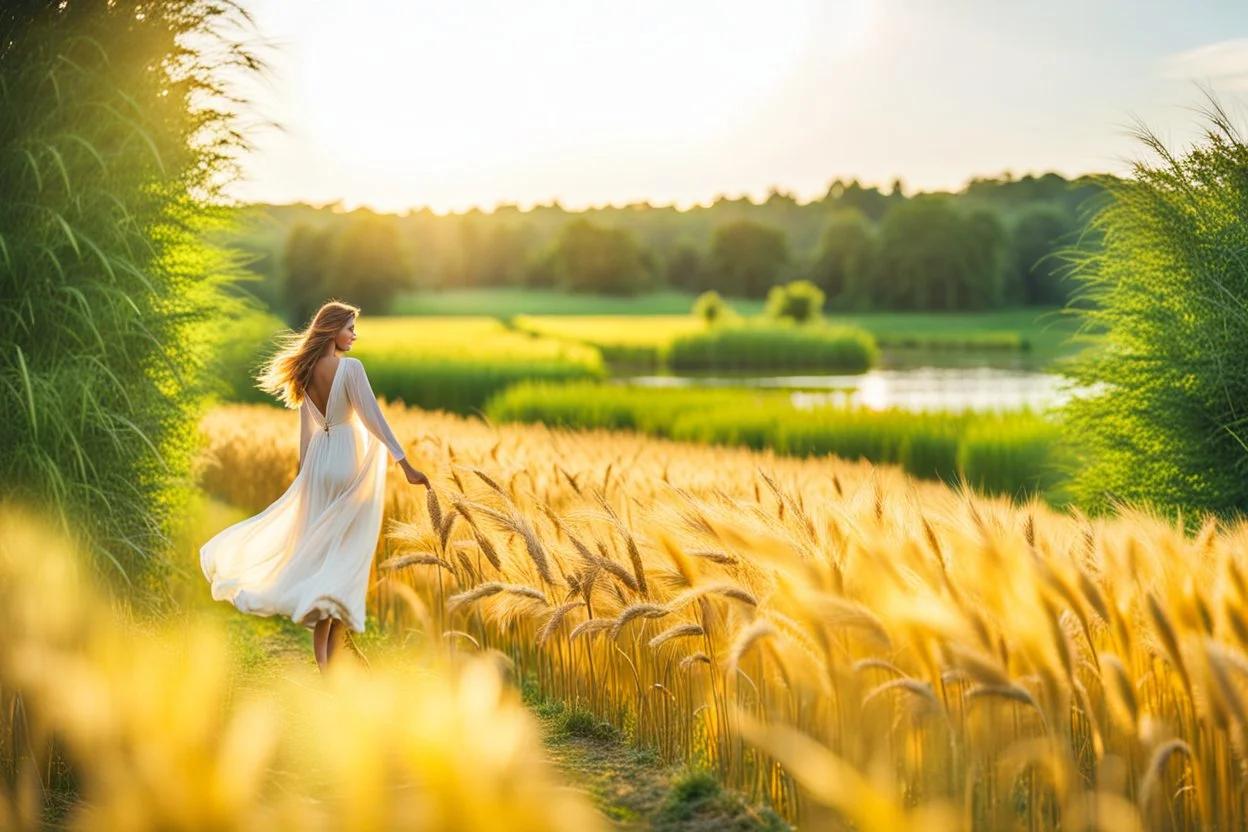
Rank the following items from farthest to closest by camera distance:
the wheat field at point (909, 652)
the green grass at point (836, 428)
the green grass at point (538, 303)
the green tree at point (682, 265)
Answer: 1. the green tree at point (682, 265)
2. the green grass at point (538, 303)
3. the green grass at point (836, 428)
4. the wheat field at point (909, 652)

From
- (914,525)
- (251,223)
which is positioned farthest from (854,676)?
(251,223)

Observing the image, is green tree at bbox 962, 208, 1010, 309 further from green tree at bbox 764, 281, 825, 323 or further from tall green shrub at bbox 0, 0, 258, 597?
tall green shrub at bbox 0, 0, 258, 597

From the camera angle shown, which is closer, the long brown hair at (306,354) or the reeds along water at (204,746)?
the reeds along water at (204,746)

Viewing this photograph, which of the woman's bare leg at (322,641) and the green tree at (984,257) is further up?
the green tree at (984,257)

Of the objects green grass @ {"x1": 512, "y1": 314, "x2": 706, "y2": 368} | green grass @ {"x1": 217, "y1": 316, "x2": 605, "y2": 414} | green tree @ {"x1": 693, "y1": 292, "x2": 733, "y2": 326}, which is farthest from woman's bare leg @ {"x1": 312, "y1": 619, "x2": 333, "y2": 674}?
green tree @ {"x1": 693, "y1": 292, "x2": 733, "y2": 326}

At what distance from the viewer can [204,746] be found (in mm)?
2957

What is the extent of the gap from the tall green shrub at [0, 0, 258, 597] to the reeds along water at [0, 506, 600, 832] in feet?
1.40

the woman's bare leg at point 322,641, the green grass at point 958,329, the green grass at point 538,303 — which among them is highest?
the green grass at point 538,303

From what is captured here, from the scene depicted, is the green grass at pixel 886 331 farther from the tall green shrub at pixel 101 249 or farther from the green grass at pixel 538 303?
the tall green shrub at pixel 101 249

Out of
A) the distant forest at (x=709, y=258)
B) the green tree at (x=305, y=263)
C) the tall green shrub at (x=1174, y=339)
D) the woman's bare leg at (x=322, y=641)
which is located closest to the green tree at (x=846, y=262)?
the distant forest at (x=709, y=258)

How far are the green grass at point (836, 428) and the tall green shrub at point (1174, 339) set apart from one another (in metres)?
1.55

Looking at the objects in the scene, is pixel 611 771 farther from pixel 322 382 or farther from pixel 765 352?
pixel 765 352

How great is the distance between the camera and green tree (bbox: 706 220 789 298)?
341ft

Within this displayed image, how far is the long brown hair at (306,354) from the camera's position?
5656 mm
